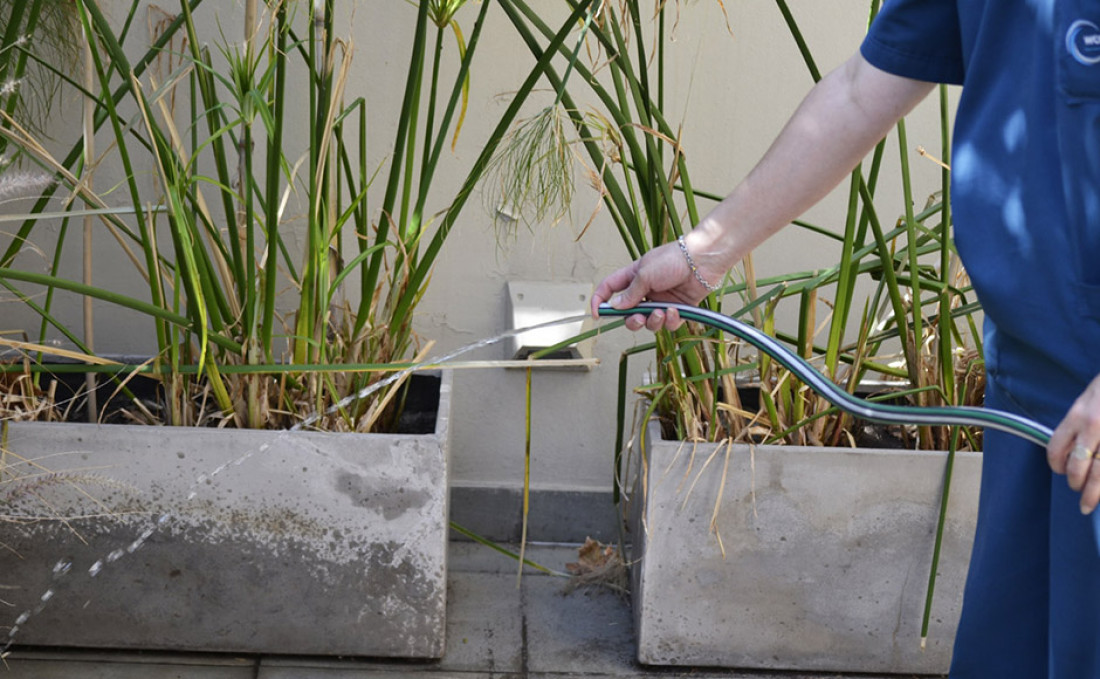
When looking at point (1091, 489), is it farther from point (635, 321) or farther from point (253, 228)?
point (253, 228)

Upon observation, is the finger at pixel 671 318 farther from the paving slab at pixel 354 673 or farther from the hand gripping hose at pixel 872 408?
the paving slab at pixel 354 673

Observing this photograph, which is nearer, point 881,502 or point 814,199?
point 814,199

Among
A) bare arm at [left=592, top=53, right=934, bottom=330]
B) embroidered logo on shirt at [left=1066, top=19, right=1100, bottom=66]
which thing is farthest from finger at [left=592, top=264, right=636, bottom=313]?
embroidered logo on shirt at [left=1066, top=19, right=1100, bottom=66]

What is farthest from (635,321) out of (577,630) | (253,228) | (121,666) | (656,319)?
(121,666)

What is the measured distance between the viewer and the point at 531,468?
2.09m

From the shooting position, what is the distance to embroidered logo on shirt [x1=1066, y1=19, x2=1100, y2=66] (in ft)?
2.33

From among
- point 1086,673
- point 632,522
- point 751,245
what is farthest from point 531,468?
point 1086,673

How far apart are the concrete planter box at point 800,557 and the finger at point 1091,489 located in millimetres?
789

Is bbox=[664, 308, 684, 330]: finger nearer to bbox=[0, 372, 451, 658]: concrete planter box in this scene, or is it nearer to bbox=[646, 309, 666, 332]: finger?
bbox=[646, 309, 666, 332]: finger

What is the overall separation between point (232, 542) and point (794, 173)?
3.02ft

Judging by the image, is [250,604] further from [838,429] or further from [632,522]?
[838,429]

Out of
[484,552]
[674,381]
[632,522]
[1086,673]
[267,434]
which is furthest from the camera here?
[484,552]

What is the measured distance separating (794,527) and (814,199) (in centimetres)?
69

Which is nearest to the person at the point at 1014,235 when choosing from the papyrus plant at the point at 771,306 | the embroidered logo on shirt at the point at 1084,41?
the embroidered logo on shirt at the point at 1084,41
